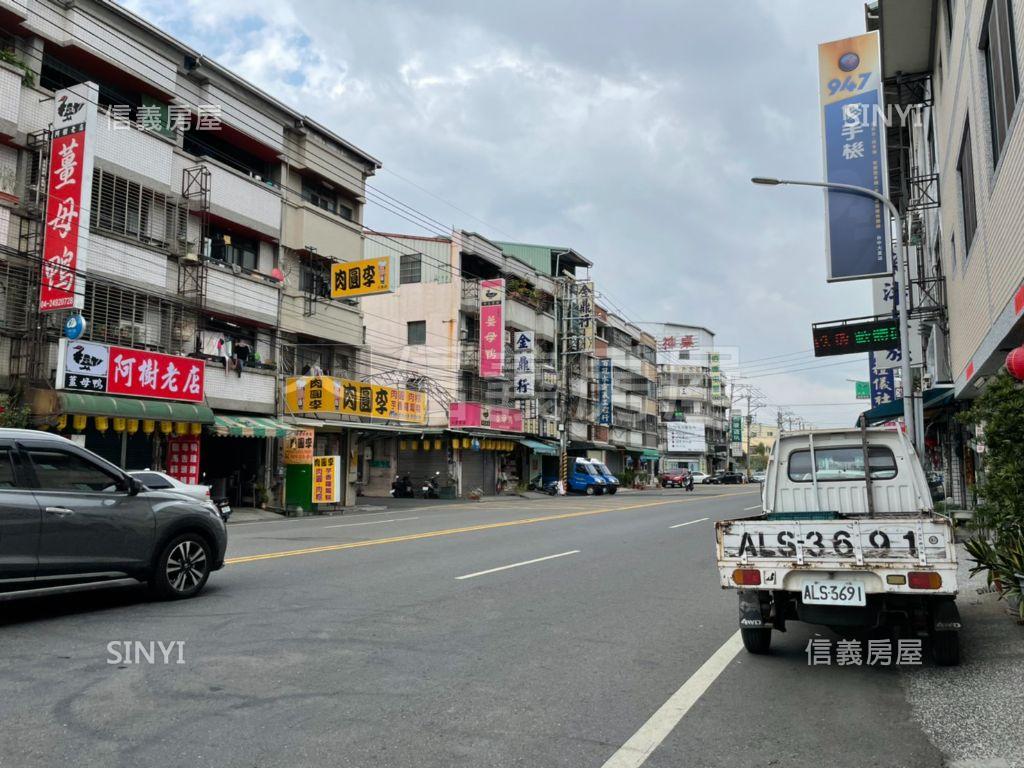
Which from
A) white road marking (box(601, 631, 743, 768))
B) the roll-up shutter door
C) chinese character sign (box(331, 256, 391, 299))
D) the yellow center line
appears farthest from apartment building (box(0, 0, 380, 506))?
white road marking (box(601, 631, 743, 768))

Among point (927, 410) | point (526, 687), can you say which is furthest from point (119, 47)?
point (927, 410)

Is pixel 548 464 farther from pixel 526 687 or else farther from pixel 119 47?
pixel 526 687

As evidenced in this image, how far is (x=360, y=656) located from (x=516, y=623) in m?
1.85

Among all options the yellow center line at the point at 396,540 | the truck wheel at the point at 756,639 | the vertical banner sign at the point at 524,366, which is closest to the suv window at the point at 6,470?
the yellow center line at the point at 396,540

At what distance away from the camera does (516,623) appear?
24.6ft

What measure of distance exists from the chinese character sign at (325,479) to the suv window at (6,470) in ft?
59.8

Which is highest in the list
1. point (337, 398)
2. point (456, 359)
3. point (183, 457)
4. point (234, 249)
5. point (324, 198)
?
point (324, 198)

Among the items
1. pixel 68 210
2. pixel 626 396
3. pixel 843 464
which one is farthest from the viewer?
pixel 626 396

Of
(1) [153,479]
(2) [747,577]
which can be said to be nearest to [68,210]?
(1) [153,479]

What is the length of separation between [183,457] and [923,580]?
860 inches

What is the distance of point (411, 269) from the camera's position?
44.1 m

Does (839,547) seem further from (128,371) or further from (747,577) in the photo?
(128,371)

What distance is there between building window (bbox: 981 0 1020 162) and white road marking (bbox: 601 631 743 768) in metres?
8.34

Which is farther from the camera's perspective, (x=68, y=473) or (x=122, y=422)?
(x=122, y=422)
